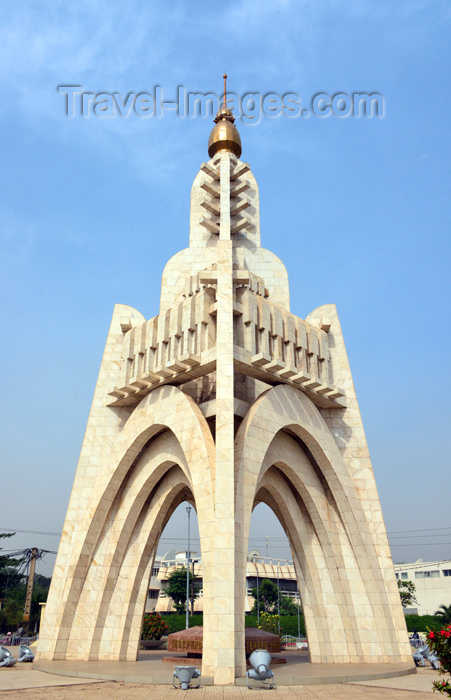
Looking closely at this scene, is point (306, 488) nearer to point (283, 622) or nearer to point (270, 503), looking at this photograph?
point (270, 503)

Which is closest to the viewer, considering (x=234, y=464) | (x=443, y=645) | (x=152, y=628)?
(x=443, y=645)

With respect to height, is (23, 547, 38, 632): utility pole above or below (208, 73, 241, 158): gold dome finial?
below

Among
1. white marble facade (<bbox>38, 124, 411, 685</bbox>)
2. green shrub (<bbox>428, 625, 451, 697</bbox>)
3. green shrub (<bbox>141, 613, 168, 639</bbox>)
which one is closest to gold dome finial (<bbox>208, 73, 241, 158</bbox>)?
white marble facade (<bbox>38, 124, 411, 685</bbox>)

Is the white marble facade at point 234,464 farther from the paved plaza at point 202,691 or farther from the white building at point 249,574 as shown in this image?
the white building at point 249,574

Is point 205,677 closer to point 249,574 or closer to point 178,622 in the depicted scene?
point 178,622

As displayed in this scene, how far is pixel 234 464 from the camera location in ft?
54.2

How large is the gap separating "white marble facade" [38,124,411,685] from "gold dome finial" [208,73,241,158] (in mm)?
3969

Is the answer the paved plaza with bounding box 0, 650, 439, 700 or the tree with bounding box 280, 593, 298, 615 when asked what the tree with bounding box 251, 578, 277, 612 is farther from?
the paved plaza with bounding box 0, 650, 439, 700

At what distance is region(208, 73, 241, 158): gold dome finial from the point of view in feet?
85.3

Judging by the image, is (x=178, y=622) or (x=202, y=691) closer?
(x=202, y=691)

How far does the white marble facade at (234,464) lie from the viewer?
726 inches

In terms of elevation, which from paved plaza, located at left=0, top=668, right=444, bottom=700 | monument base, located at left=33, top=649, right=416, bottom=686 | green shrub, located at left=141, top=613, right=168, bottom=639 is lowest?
paved plaza, located at left=0, top=668, right=444, bottom=700

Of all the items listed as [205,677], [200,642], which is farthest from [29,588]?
[205,677]

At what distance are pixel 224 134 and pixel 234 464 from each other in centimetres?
1615
